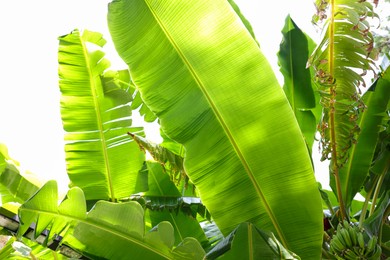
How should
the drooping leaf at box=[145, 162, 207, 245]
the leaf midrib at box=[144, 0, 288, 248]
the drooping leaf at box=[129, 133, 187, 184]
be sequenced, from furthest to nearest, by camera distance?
1. the drooping leaf at box=[145, 162, 207, 245]
2. the drooping leaf at box=[129, 133, 187, 184]
3. the leaf midrib at box=[144, 0, 288, 248]

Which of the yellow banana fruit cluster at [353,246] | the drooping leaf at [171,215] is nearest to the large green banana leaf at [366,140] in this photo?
the yellow banana fruit cluster at [353,246]

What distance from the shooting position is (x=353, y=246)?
4.64 feet

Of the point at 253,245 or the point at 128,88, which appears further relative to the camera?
the point at 128,88

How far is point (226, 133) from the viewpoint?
1499 mm

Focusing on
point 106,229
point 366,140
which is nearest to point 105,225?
point 106,229

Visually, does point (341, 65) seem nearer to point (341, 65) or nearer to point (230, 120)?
point (341, 65)

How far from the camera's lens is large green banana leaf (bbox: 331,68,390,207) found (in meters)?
1.83

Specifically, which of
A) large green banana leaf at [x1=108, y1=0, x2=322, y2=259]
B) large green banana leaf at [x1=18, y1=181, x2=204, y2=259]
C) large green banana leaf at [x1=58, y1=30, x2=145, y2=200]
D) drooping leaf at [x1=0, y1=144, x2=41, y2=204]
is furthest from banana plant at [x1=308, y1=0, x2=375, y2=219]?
drooping leaf at [x1=0, y1=144, x2=41, y2=204]

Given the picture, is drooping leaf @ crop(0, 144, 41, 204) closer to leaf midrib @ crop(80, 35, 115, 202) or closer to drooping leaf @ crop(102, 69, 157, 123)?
leaf midrib @ crop(80, 35, 115, 202)

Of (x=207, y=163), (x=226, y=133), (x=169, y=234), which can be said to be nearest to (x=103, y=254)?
(x=169, y=234)

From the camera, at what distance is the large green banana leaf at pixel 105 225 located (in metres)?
1.41

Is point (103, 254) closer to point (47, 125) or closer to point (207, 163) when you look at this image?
point (207, 163)

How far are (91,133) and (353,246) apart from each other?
1.10 m

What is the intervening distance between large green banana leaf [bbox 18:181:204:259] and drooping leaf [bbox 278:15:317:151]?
850 millimetres
